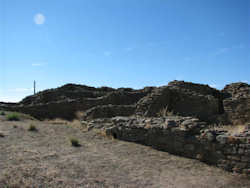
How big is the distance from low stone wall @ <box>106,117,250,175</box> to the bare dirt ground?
22cm

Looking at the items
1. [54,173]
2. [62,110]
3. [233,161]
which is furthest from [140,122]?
[62,110]

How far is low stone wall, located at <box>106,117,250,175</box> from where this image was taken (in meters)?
4.12

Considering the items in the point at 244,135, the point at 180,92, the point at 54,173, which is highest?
the point at 180,92

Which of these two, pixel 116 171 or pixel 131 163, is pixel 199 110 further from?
pixel 116 171

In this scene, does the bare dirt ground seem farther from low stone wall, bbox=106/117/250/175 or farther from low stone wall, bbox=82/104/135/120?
low stone wall, bbox=82/104/135/120

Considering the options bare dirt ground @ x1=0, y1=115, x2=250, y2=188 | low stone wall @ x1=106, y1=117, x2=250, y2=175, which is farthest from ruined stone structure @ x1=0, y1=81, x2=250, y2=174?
bare dirt ground @ x1=0, y1=115, x2=250, y2=188

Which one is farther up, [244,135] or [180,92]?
[180,92]

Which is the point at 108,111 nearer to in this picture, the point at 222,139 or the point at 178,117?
the point at 178,117

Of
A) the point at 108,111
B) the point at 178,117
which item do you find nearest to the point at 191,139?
the point at 178,117

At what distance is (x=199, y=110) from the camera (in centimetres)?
1009

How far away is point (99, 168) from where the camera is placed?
4145mm

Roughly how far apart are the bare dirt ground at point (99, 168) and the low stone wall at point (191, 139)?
0.22m

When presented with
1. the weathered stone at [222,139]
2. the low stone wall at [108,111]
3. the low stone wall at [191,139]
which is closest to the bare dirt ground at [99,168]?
the low stone wall at [191,139]

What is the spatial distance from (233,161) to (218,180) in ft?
2.06
